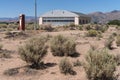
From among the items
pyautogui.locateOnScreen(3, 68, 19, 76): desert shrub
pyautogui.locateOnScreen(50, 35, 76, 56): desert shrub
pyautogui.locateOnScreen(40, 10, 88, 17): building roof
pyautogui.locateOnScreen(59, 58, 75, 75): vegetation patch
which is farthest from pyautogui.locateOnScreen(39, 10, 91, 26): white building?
pyautogui.locateOnScreen(59, 58, 75, 75): vegetation patch

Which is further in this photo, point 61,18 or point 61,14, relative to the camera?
point 61,18

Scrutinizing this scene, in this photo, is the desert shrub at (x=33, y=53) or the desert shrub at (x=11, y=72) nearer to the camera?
the desert shrub at (x=11, y=72)

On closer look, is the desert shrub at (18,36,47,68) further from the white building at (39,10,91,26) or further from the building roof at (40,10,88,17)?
the building roof at (40,10,88,17)

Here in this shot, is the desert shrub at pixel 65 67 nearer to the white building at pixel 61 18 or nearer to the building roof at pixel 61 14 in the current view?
the white building at pixel 61 18

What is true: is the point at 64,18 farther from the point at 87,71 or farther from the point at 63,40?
the point at 87,71

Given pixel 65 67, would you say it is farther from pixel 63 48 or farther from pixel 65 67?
pixel 63 48

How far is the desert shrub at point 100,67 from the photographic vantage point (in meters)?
13.6

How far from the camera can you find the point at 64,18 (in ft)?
369

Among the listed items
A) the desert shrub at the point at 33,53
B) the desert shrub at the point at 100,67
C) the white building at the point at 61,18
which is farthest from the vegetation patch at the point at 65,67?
the white building at the point at 61,18

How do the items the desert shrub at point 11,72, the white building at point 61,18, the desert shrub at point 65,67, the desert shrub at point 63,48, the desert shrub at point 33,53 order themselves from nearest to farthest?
the desert shrub at point 65,67 → the desert shrub at point 11,72 → the desert shrub at point 33,53 → the desert shrub at point 63,48 → the white building at point 61,18

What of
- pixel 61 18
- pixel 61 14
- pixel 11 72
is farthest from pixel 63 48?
pixel 61 18

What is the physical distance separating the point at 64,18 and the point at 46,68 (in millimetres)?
96191

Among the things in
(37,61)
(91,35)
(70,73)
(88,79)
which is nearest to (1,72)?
(37,61)

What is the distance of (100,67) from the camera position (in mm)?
13812
